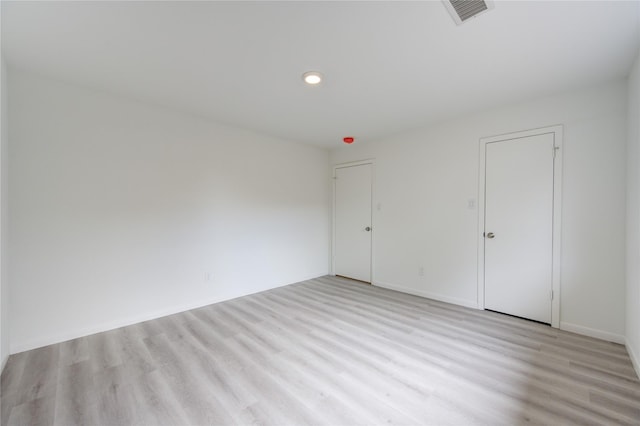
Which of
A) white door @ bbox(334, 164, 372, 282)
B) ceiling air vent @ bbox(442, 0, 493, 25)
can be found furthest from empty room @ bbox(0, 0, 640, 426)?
white door @ bbox(334, 164, 372, 282)

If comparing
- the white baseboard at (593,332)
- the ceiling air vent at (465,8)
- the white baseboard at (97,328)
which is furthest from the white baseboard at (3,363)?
the white baseboard at (593,332)

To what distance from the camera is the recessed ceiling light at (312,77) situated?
2320mm

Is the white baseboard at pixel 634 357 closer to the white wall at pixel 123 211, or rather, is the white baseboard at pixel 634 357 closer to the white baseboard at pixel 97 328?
the white wall at pixel 123 211

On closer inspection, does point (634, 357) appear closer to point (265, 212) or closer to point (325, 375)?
point (325, 375)

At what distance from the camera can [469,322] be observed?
2.94 m

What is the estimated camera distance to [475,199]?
3.36 m

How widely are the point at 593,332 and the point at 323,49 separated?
12.0 feet

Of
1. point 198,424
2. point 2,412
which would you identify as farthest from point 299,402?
point 2,412

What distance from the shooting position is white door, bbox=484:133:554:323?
2.85 m

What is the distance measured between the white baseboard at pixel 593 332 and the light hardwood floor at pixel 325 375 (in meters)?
0.10

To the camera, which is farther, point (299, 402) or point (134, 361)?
point (134, 361)

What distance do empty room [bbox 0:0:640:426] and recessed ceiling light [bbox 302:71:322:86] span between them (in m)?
0.09

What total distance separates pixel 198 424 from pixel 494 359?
2.28m

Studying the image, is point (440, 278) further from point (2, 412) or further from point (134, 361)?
point (2, 412)
